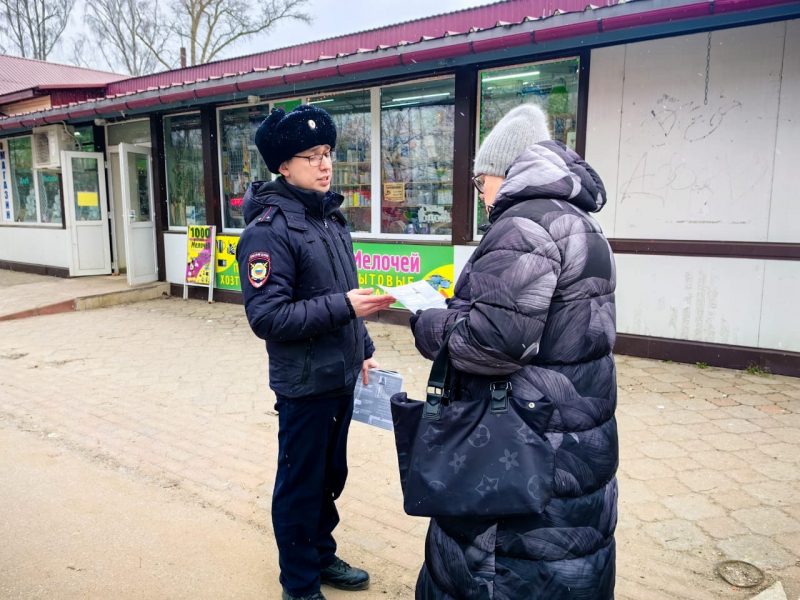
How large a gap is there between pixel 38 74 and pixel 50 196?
7530mm

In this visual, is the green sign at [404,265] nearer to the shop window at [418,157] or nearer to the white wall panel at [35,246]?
Result: the shop window at [418,157]

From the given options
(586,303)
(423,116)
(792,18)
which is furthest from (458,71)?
(586,303)

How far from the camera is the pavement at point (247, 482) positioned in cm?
266

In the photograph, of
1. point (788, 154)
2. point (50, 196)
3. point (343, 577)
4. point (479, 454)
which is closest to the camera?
point (479, 454)

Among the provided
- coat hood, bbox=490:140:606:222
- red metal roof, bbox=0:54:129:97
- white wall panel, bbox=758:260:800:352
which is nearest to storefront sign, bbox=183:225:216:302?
white wall panel, bbox=758:260:800:352

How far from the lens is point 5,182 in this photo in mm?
12852

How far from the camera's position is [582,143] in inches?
237

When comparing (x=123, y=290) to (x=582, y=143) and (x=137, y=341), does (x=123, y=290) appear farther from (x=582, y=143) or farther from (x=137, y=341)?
(x=582, y=143)

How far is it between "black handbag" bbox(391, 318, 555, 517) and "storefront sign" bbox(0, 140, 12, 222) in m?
14.3

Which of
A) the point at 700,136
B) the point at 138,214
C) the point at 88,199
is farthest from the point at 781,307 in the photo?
the point at 88,199

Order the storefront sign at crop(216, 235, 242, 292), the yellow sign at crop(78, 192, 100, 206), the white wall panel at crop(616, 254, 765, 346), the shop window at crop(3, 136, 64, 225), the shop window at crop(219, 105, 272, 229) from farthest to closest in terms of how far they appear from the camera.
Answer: the shop window at crop(3, 136, 64, 225) → the yellow sign at crop(78, 192, 100, 206) → the storefront sign at crop(216, 235, 242, 292) → the shop window at crop(219, 105, 272, 229) → the white wall panel at crop(616, 254, 765, 346)

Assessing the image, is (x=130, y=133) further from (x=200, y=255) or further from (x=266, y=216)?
(x=266, y=216)

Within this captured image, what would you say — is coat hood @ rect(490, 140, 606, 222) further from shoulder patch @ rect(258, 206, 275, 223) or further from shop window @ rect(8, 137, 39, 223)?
shop window @ rect(8, 137, 39, 223)

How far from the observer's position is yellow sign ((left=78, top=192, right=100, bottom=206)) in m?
10.9
